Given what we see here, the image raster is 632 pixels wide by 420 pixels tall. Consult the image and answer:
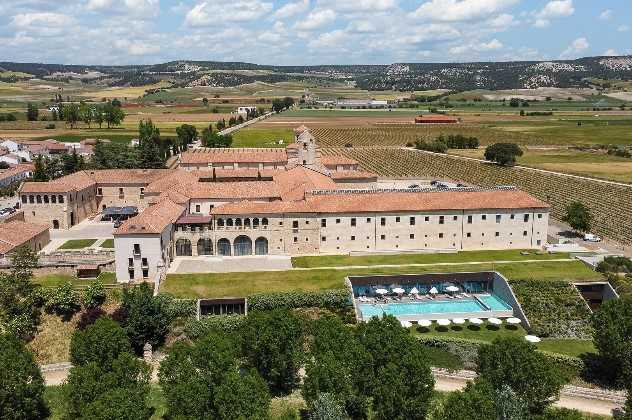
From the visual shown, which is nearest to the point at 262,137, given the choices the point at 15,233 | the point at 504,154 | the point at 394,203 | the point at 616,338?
the point at 504,154

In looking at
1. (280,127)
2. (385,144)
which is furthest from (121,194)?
(280,127)

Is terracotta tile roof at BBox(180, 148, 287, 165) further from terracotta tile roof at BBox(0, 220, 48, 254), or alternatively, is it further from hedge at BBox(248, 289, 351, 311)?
hedge at BBox(248, 289, 351, 311)

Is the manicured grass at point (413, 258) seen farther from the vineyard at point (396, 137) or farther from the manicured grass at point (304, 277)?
the vineyard at point (396, 137)

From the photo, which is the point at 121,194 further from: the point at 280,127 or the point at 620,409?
the point at 280,127

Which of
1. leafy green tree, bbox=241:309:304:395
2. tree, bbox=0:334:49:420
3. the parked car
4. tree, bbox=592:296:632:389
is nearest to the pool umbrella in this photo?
tree, bbox=592:296:632:389

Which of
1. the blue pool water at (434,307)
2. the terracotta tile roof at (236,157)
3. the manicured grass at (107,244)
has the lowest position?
the blue pool water at (434,307)

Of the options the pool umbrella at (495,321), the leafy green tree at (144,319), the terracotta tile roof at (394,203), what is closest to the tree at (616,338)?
the pool umbrella at (495,321)
